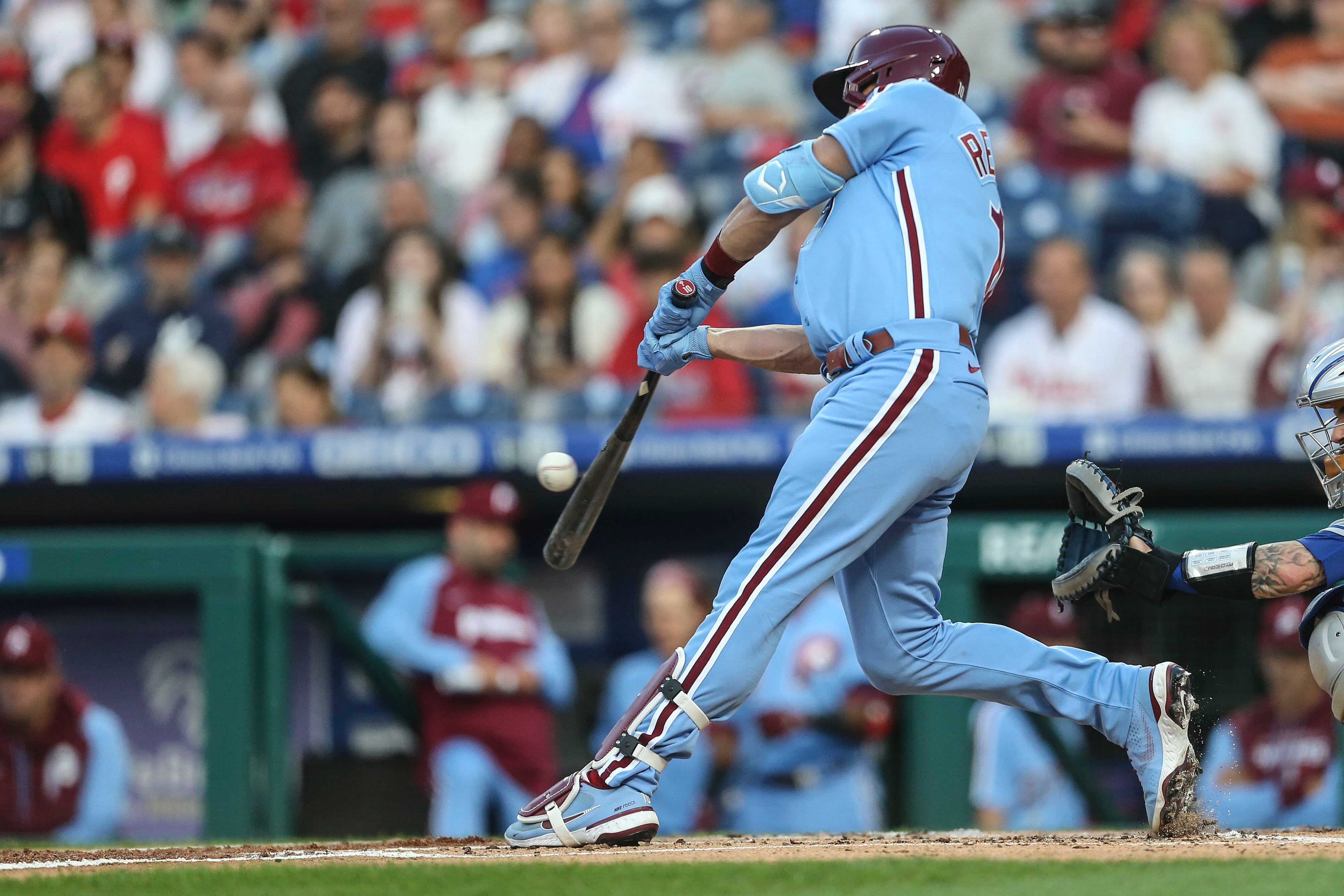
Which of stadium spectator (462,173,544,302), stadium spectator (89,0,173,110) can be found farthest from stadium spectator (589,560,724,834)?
stadium spectator (89,0,173,110)

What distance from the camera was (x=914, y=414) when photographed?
9.96ft

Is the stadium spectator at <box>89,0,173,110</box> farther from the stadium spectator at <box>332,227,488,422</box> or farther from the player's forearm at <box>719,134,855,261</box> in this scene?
the player's forearm at <box>719,134,855,261</box>

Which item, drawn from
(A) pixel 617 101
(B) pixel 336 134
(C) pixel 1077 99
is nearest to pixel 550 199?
(A) pixel 617 101

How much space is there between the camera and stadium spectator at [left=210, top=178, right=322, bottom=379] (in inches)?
295

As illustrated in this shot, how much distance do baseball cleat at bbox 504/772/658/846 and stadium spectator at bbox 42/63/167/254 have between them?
5.91m

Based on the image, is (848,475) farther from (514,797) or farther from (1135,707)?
(514,797)

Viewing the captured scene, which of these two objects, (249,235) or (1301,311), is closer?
(1301,311)

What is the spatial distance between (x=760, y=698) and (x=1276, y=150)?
379 centimetres

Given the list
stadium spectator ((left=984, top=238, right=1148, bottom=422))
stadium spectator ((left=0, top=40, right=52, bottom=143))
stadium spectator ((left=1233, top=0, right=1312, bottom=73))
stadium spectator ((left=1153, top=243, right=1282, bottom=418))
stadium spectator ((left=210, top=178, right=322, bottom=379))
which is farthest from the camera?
stadium spectator ((left=0, top=40, right=52, bottom=143))

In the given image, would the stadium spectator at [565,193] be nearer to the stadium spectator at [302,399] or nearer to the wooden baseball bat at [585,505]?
the stadium spectator at [302,399]

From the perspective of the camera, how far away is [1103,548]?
3.27 m

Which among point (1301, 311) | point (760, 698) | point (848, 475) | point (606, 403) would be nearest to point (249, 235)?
point (606, 403)

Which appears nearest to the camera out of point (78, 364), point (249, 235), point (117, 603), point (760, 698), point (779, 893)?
point (779, 893)

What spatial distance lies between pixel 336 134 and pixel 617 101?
4.81 ft
